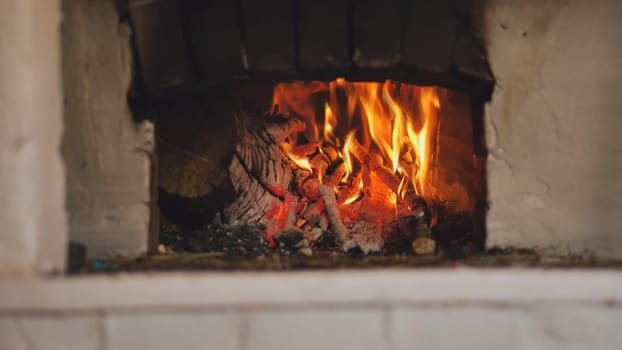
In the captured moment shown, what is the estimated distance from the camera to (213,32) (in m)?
1.91

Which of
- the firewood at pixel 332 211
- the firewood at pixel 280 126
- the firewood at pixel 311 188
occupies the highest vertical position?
the firewood at pixel 280 126

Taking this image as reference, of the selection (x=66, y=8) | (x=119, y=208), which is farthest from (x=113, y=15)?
(x=119, y=208)

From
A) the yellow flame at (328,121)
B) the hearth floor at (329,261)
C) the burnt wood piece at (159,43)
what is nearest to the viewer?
the hearth floor at (329,261)

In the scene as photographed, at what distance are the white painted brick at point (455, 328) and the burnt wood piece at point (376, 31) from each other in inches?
31.3

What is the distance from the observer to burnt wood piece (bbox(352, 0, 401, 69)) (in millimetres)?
1926

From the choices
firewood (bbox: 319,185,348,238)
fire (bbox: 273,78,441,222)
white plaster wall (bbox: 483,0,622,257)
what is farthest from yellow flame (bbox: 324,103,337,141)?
white plaster wall (bbox: 483,0,622,257)

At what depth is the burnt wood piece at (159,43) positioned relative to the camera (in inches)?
75.1

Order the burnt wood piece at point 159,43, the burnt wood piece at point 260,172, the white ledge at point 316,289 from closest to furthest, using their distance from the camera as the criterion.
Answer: the white ledge at point 316,289 → the burnt wood piece at point 159,43 → the burnt wood piece at point 260,172

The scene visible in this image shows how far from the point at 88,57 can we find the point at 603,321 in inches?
62.4

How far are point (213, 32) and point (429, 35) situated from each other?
0.64m

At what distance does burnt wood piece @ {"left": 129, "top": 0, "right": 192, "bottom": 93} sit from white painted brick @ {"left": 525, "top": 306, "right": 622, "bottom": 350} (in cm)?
119

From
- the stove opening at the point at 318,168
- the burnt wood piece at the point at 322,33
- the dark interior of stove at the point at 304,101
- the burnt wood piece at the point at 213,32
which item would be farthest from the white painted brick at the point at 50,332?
the burnt wood piece at the point at 322,33

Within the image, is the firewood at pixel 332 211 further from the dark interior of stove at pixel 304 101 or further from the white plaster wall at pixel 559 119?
the white plaster wall at pixel 559 119

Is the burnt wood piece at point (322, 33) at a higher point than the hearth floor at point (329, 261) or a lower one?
higher
